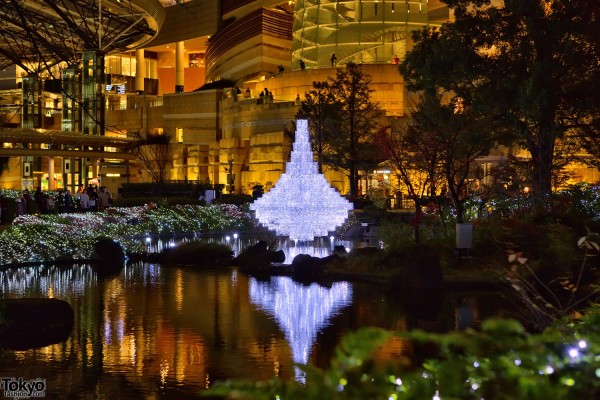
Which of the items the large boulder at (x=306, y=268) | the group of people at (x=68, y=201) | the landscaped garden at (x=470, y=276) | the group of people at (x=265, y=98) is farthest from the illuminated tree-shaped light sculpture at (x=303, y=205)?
the group of people at (x=265, y=98)

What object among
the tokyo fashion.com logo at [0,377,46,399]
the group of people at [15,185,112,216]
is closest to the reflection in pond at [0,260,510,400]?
the tokyo fashion.com logo at [0,377,46,399]

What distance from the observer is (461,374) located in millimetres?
4367

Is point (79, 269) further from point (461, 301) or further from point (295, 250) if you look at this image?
point (461, 301)

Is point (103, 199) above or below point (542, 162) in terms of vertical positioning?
below

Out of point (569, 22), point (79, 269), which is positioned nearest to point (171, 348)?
point (79, 269)

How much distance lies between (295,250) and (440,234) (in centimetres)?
649

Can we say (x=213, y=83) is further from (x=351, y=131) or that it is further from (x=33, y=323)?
(x=33, y=323)

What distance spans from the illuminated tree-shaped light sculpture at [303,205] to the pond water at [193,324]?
10.5 metres

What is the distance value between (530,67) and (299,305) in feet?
49.4

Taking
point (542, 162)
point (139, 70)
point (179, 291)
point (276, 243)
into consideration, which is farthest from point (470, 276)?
point (139, 70)

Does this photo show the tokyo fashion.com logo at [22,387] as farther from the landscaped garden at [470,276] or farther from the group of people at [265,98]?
the group of people at [265,98]

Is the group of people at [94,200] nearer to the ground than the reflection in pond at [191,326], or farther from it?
farther from it

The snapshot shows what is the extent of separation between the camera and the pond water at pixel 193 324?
11938mm

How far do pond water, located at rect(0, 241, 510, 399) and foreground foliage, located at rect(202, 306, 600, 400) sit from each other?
5690 millimetres
